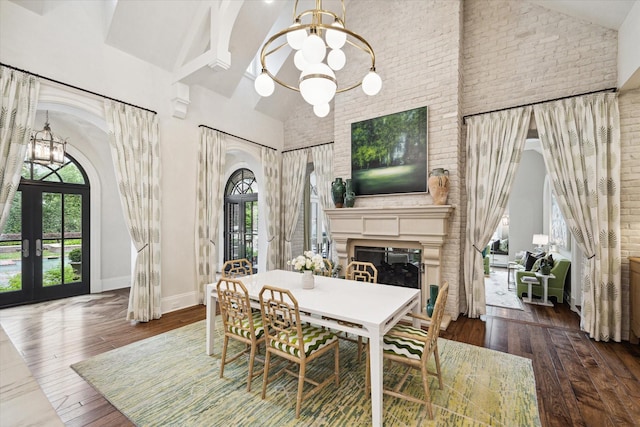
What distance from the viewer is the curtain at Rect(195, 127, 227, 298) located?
4645 mm

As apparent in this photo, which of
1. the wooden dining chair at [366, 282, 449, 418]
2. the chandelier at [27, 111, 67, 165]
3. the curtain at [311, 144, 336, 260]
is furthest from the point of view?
the curtain at [311, 144, 336, 260]

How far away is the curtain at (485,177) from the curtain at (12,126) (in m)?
5.30

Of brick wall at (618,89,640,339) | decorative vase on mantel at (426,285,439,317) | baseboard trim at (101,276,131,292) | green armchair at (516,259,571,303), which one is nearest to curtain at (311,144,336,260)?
A: decorative vase on mantel at (426,285,439,317)

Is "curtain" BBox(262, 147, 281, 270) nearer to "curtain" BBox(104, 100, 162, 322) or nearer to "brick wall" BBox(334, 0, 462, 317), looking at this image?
"brick wall" BBox(334, 0, 462, 317)

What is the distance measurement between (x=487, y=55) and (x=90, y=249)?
746 cm

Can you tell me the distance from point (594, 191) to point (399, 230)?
7.47 feet

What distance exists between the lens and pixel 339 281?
3.08 meters

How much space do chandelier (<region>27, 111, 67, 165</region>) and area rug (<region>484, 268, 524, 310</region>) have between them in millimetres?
6982

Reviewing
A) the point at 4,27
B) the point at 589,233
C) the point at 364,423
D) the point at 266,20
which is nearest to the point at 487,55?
the point at 589,233

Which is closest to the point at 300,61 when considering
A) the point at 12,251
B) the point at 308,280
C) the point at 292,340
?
the point at 308,280

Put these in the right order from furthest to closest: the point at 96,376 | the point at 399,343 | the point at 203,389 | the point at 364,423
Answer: the point at 96,376, the point at 203,389, the point at 399,343, the point at 364,423

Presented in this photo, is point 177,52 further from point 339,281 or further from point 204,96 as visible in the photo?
point 339,281

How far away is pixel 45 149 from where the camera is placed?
13.1 feet

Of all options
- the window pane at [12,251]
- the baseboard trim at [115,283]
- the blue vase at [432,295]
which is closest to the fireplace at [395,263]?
the blue vase at [432,295]
